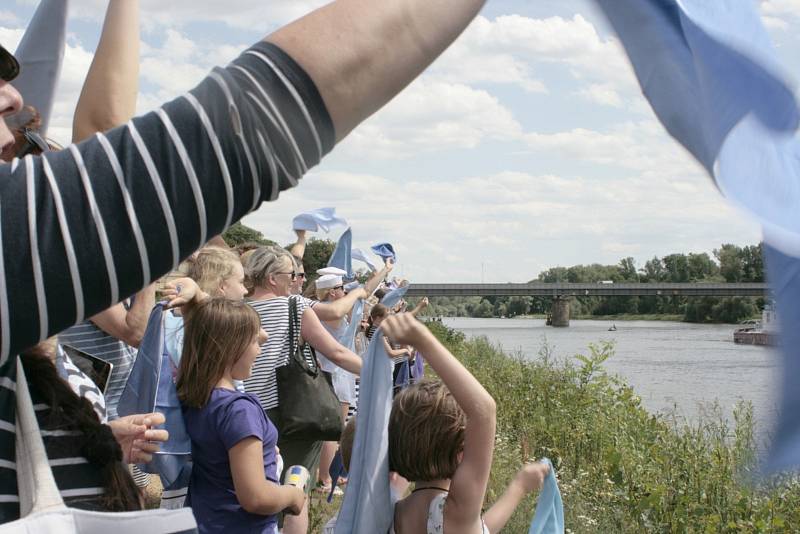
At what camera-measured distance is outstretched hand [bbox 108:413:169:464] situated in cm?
192

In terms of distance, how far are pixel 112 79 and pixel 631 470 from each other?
696cm

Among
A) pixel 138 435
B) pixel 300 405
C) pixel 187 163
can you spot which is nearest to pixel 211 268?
pixel 300 405

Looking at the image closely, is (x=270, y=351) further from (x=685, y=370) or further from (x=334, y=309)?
(x=685, y=370)

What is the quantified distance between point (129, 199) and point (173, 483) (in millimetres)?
3050

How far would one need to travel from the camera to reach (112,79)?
1.76 meters

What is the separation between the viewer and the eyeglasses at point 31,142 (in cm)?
177

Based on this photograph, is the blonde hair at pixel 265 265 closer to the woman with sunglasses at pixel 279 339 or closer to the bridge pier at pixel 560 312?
the woman with sunglasses at pixel 279 339

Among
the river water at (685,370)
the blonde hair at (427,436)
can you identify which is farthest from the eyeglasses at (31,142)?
the river water at (685,370)

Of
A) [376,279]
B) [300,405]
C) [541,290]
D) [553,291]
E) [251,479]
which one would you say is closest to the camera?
[251,479]

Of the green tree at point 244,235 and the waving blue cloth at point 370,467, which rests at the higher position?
the green tree at point 244,235

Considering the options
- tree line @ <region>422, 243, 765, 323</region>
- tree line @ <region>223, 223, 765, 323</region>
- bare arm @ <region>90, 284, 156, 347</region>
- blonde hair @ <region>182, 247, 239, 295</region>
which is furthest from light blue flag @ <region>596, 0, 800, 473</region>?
tree line @ <region>422, 243, 765, 323</region>

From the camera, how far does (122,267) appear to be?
0.85m

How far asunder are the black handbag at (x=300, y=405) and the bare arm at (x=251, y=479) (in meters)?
1.59

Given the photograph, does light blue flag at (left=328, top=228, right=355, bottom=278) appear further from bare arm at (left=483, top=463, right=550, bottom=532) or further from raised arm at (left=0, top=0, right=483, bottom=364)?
raised arm at (left=0, top=0, right=483, bottom=364)
